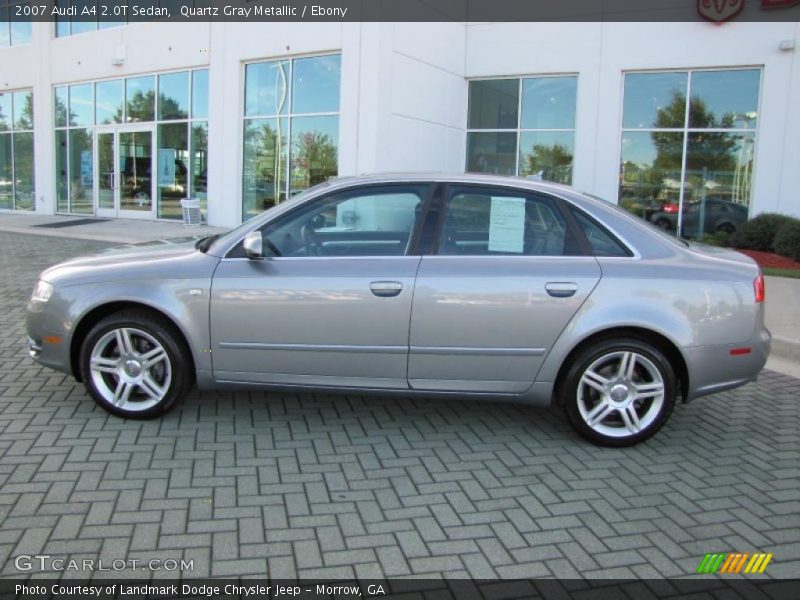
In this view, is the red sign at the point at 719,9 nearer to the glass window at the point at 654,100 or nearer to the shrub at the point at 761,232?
the glass window at the point at 654,100

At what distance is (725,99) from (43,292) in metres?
14.0

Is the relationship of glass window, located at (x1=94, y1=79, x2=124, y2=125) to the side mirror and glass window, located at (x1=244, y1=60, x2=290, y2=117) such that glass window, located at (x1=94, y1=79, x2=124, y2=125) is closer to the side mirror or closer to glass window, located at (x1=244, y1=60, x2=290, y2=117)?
glass window, located at (x1=244, y1=60, x2=290, y2=117)

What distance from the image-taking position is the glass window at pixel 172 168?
18547 mm

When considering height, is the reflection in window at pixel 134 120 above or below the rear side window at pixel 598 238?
above

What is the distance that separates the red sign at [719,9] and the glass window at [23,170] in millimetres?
20013

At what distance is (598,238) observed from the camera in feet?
14.0

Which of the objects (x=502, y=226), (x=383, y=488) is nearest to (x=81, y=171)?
(x=502, y=226)

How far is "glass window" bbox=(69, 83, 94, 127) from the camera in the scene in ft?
67.6

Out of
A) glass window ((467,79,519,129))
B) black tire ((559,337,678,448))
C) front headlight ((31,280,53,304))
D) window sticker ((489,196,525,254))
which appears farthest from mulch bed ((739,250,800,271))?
front headlight ((31,280,53,304))

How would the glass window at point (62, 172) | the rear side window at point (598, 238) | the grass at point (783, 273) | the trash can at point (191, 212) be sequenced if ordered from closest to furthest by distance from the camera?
the rear side window at point (598, 238), the grass at point (783, 273), the trash can at point (191, 212), the glass window at point (62, 172)

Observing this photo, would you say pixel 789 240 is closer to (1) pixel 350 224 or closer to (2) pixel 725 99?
(2) pixel 725 99

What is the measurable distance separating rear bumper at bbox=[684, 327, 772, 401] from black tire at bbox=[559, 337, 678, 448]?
129mm

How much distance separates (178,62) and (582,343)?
1676cm

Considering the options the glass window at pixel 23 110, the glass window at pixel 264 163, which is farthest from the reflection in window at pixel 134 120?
the glass window at pixel 264 163
